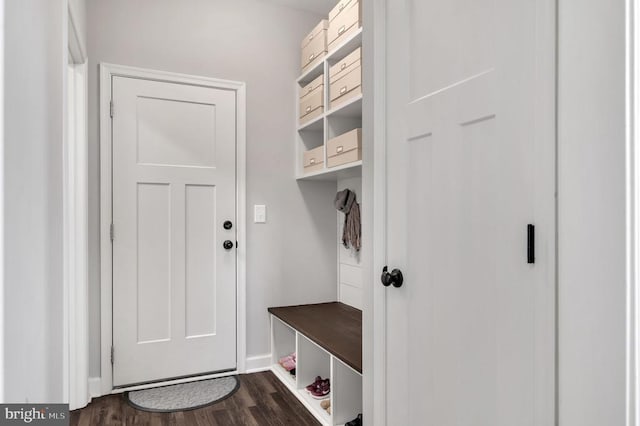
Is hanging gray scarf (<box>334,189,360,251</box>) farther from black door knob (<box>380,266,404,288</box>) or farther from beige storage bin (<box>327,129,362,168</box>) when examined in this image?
black door knob (<box>380,266,404,288</box>)

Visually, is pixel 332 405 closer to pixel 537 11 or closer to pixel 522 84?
pixel 522 84

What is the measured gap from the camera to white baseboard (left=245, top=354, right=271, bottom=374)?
9.83ft

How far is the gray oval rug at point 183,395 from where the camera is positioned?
2.45 metres

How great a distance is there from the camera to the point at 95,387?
2580mm

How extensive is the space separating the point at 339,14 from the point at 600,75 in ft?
6.61

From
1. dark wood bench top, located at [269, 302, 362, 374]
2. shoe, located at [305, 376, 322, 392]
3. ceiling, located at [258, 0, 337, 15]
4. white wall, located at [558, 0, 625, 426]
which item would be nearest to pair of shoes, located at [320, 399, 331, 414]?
shoe, located at [305, 376, 322, 392]

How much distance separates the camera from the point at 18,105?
938 millimetres

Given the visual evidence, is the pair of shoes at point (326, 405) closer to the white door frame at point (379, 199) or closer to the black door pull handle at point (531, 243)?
the white door frame at point (379, 199)

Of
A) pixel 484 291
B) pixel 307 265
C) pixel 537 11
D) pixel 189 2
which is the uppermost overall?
pixel 189 2

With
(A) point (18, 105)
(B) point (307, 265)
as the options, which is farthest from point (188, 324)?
(A) point (18, 105)

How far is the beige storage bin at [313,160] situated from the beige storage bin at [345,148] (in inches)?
5.0

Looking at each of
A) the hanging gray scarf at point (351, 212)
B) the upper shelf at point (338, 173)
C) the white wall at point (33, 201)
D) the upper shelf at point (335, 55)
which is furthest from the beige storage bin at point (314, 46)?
the white wall at point (33, 201)

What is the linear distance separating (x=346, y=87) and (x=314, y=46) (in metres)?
0.63

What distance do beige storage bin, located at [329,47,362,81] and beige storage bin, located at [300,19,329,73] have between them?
0.70ft
